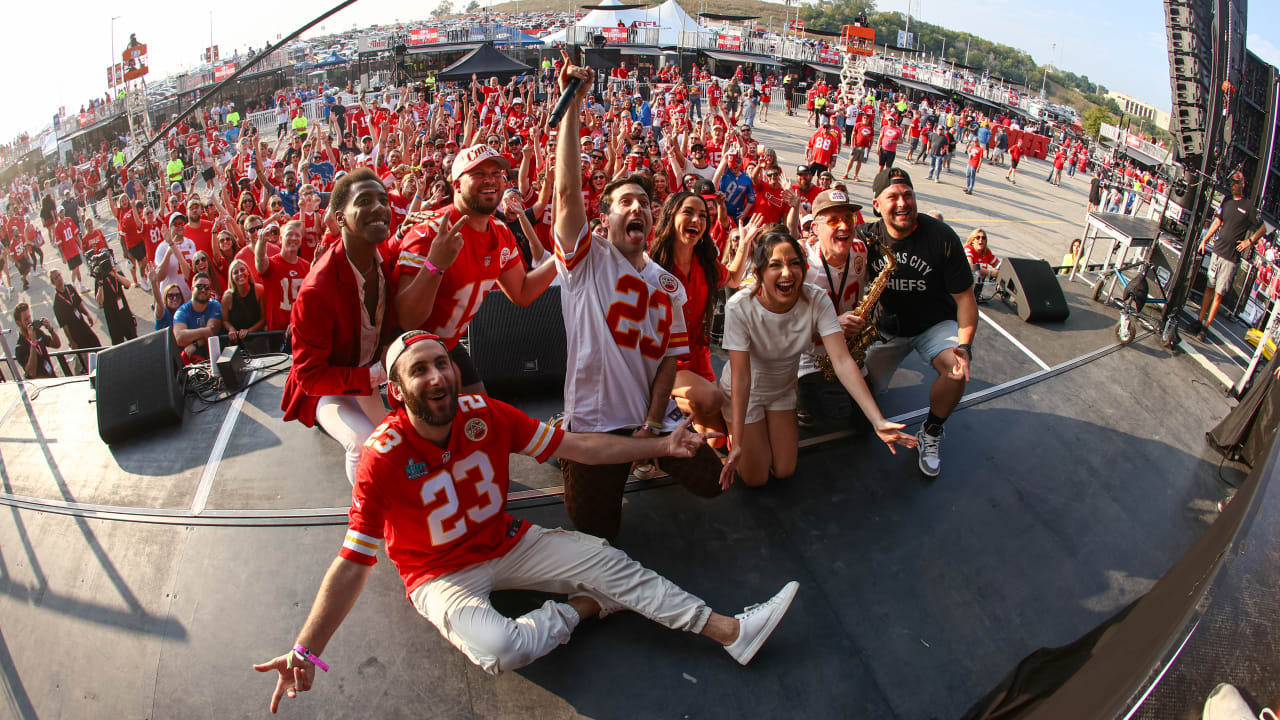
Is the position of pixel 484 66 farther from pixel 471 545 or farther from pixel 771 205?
pixel 471 545

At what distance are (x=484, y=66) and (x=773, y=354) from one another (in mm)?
19071

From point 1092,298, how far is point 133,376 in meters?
8.31

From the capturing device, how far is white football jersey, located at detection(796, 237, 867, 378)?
4.04 m

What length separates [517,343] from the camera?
14.6 feet

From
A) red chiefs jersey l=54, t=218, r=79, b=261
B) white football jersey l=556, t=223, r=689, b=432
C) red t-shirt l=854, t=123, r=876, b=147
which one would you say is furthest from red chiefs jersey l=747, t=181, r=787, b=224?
red t-shirt l=854, t=123, r=876, b=147

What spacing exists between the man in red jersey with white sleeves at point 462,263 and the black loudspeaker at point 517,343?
2.31 ft

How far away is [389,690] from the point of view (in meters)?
2.52

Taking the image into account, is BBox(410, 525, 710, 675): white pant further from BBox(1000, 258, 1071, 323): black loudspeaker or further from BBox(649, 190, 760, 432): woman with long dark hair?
BBox(1000, 258, 1071, 323): black loudspeaker

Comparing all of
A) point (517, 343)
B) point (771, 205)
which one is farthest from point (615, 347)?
point (771, 205)

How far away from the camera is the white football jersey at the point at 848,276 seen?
13.3 ft

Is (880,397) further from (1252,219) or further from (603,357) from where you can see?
(1252,219)

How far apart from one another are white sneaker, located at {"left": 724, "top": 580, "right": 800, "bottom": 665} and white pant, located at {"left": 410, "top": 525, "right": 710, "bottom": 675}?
16 cm

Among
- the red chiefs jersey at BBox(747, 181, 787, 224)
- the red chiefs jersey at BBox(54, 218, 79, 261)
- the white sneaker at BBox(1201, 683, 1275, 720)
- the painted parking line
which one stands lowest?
the red chiefs jersey at BBox(54, 218, 79, 261)

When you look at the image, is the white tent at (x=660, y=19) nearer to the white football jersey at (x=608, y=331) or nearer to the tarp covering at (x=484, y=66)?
the tarp covering at (x=484, y=66)
